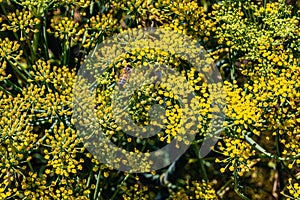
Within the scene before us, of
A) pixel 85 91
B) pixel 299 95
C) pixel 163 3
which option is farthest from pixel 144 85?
pixel 299 95

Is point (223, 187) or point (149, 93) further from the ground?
point (149, 93)

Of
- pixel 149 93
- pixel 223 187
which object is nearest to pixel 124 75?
pixel 149 93

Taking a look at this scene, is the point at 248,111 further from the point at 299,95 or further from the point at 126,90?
the point at 126,90

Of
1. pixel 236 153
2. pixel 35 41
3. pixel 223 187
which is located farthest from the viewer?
pixel 223 187

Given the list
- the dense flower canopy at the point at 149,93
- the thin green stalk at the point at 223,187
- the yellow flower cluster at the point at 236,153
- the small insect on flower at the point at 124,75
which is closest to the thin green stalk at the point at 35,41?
the dense flower canopy at the point at 149,93

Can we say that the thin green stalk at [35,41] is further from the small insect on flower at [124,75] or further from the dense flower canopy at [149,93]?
the small insect on flower at [124,75]

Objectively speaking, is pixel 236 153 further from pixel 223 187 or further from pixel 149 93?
pixel 223 187

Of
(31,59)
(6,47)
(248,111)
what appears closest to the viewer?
(248,111)

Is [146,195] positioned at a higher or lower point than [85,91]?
lower

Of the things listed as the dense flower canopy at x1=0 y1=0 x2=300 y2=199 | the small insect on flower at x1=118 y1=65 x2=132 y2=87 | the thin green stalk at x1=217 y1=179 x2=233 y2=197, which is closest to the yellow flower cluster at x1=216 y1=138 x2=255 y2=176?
the dense flower canopy at x1=0 y1=0 x2=300 y2=199
